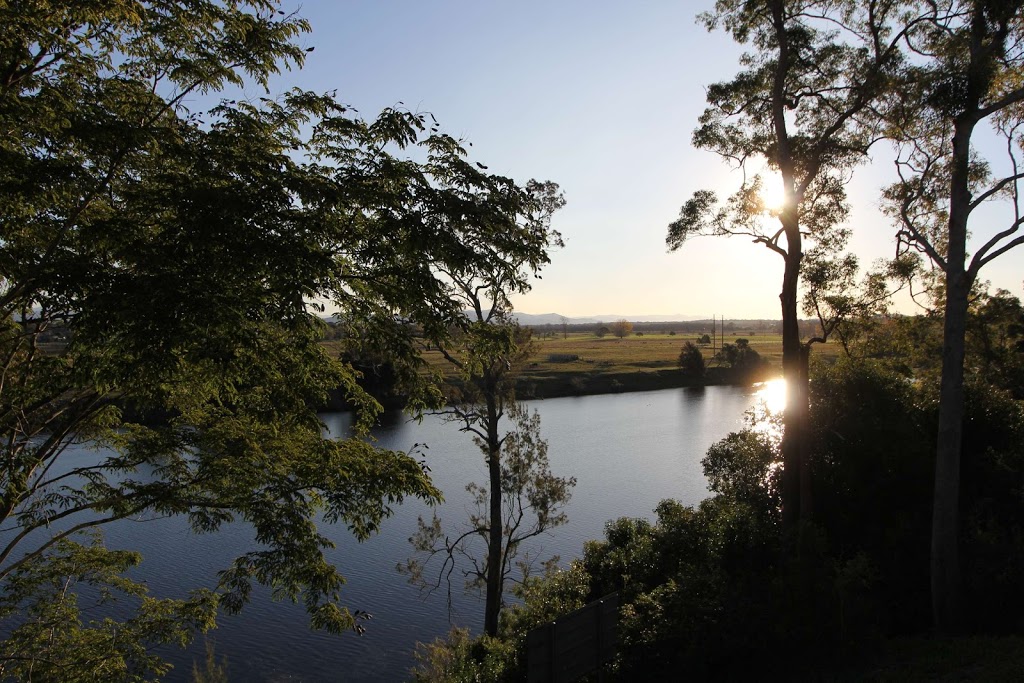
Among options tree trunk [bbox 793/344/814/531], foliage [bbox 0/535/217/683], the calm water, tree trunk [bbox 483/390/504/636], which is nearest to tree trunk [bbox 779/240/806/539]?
tree trunk [bbox 793/344/814/531]

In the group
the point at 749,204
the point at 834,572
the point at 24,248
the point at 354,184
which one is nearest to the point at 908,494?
the point at 834,572

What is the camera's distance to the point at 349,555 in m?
21.0

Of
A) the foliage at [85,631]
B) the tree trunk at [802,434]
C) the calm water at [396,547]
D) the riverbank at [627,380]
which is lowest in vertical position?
the calm water at [396,547]

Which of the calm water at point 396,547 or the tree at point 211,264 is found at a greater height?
the tree at point 211,264

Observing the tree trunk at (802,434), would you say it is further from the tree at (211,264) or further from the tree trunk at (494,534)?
the tree at (211,264)

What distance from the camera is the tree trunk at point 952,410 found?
10.4 metres

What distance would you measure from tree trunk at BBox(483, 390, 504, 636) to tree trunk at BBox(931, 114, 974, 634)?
8.48 meters

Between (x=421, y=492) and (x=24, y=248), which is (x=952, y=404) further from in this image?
(x=24, y=248)

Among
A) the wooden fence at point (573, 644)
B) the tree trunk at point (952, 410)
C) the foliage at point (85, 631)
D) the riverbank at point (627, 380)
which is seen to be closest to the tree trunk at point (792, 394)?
the tree trunk at point (952, 410)

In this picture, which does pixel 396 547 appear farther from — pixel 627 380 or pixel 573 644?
pixel 627 380

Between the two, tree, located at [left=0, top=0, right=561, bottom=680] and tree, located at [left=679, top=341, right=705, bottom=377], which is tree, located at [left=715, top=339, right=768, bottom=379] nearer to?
tree, located at [left=679, top=341, right=705, bottom=377]

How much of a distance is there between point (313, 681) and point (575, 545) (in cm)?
892

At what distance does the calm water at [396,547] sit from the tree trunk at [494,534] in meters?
2.15

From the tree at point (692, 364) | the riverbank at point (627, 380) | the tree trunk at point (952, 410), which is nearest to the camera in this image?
the tree trunk at point (952, 410)
